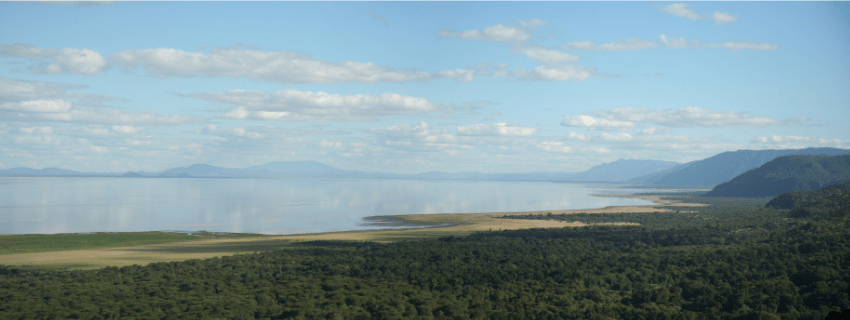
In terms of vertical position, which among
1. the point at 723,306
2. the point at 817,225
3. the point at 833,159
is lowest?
the point at 723,306

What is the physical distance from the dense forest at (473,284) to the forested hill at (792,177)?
142 m

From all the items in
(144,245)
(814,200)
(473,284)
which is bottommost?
(473,284)

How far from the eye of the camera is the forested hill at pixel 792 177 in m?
172

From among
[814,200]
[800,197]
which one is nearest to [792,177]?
[800,197]

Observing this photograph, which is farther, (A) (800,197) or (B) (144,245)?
(A) (800,197)

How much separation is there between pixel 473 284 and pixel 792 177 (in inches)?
7076

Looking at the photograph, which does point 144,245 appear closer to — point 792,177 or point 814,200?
point 814,200

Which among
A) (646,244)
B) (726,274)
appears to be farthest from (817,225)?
(726,274)

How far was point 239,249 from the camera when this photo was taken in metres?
55.9

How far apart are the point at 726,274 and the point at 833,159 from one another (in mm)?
195014

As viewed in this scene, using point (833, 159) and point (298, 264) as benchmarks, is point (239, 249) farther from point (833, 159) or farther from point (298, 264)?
point (833, 159)

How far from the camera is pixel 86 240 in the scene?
64500mm

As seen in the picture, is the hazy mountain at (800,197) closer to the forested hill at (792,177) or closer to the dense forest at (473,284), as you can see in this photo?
the forested hill at (792,177)

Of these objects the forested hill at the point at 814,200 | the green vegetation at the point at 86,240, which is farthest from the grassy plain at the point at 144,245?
the forested hill at the point at 814,200
